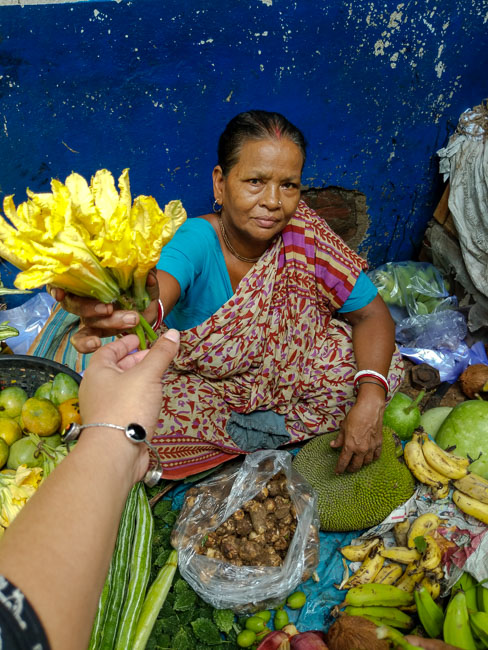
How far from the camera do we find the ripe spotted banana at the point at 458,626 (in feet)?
5.28

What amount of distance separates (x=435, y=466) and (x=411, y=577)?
0.47m

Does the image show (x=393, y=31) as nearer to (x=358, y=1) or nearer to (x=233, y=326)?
(x=358, y=1)

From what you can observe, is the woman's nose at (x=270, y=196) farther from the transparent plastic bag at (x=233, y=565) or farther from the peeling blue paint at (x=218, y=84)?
the transparent plastic bag at (x=233, y=565)

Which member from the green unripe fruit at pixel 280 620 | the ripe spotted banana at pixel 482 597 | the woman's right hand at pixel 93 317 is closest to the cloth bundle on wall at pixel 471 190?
the ripe spotted banana at pixel 482 597

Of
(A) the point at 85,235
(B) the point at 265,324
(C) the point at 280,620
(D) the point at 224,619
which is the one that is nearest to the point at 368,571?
(C) the point at 280,620

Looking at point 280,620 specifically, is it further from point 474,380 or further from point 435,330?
point 435,330

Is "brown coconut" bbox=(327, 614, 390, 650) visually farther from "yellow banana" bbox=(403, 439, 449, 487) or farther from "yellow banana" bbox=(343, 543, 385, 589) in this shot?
"yellow banana" bbox=(403, 439, 449, 487)

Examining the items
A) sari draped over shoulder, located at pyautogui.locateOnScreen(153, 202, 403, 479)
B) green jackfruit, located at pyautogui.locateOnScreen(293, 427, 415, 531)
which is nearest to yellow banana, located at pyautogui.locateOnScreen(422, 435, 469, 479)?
A: green jackfruit, located at pyautogui.locateOnScreen(293, 427, 415, 531)

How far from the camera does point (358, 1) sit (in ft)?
9.03

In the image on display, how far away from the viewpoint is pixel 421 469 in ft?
7.19

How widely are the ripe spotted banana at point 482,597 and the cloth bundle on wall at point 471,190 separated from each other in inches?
72.6

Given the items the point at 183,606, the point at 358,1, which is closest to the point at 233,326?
the point at 183,606

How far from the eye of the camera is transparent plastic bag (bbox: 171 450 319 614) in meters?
1.90

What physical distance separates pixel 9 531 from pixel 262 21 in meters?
2.68
